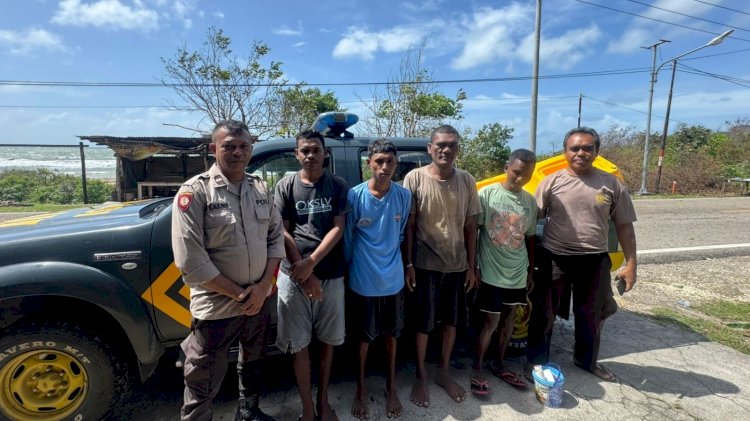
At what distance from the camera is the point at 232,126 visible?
6.41 feet

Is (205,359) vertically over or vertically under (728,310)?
over

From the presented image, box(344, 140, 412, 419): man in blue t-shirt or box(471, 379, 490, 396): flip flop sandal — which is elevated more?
box(344, 140, 412, 419): man in blue t-shirt

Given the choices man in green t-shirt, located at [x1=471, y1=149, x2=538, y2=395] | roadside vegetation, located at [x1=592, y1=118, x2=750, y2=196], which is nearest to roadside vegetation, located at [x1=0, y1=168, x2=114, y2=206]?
man in green t-shirt, located at [x1=471, y1=149, x2=538, y2=395]

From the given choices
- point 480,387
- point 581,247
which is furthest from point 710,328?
point 480,387

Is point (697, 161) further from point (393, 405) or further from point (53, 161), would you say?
point (53, 161)

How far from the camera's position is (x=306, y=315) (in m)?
2.29

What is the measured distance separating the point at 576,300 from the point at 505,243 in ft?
2.95

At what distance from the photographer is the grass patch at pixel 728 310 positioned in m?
4.22

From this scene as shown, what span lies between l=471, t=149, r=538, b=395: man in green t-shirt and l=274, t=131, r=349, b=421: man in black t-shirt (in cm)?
108

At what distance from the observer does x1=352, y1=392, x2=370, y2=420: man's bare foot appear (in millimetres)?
2457

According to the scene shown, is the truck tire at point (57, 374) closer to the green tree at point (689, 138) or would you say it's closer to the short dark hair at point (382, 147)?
the short dark hair at point (382, 147)

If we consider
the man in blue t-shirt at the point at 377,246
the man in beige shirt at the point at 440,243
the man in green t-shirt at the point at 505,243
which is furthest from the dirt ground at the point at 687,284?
the man in blue t-shirt at the point at 377,246

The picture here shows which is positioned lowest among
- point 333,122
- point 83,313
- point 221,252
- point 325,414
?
point 325,414

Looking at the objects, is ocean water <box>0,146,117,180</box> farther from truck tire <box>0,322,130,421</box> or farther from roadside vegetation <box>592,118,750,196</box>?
roadside vegetation <box>592,118,750,196</box>
